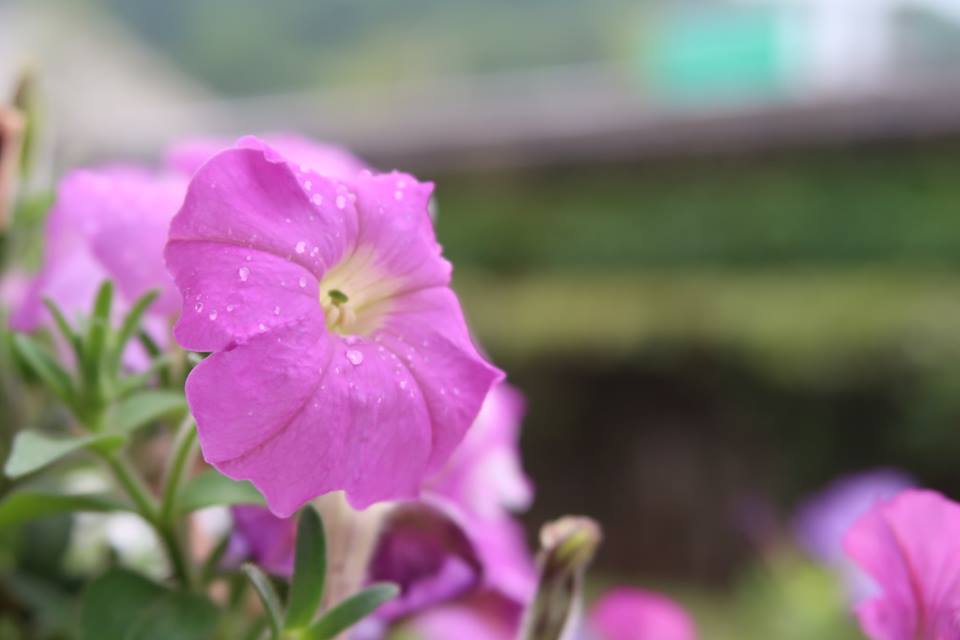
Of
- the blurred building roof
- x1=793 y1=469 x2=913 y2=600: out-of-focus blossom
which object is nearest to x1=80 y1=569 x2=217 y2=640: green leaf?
x1=793 y1=469 x2=913 y2=600: out-of-focus blossom

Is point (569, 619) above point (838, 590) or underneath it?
above

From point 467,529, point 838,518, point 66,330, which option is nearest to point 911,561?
point 467,529

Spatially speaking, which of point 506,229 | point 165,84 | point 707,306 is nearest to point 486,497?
point 707,306

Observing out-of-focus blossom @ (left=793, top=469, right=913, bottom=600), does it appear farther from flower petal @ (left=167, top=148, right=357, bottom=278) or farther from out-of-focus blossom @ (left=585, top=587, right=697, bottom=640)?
flower petal @ (left=167, top=148, right=357, bottom=278)

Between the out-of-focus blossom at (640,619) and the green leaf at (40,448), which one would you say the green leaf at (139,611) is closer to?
the green leaf at (40,448)

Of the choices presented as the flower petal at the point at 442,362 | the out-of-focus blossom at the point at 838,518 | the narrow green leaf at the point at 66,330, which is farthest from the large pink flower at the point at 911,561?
the out-of-focus blossom at the point at 838,518

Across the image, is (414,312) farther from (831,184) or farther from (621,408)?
(621,408)

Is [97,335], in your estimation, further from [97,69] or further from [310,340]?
[97,69]
